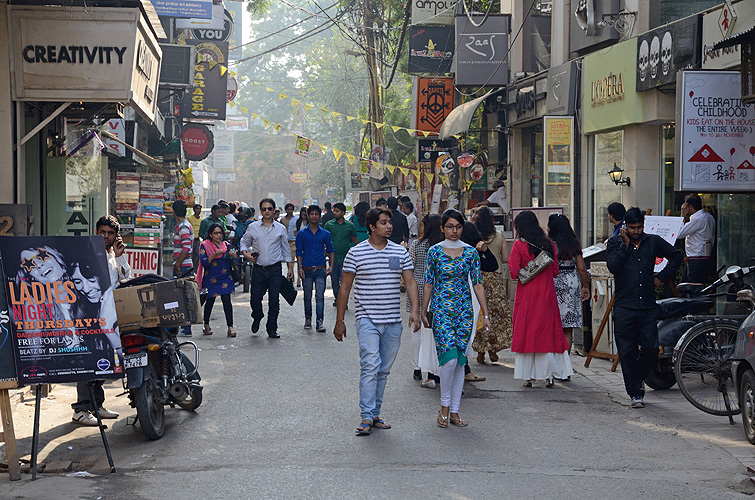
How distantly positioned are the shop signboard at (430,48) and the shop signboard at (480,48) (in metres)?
3.35

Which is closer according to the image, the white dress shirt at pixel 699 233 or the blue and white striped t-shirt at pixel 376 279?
the blue and white striped t-shirt at pixel 376 279

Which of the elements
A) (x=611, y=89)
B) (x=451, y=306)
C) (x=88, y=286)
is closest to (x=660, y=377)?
(x=451, y=306)

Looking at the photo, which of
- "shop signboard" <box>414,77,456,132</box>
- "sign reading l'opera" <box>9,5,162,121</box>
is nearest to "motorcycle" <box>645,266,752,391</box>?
"sign reading l'opera" <box>9,5,162,121</box>

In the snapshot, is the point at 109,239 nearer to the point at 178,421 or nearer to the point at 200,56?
the point at 178,421

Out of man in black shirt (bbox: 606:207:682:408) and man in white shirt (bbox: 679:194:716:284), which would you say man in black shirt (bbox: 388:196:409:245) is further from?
man in black shirt (bbox: 606:207:682:408)

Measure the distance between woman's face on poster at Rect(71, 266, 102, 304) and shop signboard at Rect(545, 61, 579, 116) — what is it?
12656mm

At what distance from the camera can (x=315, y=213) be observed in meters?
13.9

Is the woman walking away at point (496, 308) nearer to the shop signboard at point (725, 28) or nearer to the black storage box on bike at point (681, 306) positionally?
the black storage box on bike at point (681, 306)

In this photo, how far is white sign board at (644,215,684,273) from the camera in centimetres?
1062

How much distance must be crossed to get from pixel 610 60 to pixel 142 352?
36.4 feet

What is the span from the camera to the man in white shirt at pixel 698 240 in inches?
499

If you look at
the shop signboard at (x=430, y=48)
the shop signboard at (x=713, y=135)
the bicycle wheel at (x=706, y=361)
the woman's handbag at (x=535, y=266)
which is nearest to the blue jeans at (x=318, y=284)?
the woman's handbag at (x=535, y=266)

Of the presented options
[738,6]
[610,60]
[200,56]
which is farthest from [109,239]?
[200,56]

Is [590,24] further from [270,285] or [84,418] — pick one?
[84,418]
